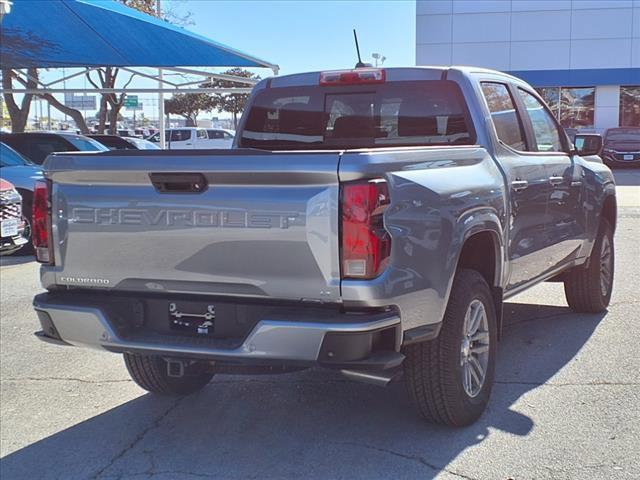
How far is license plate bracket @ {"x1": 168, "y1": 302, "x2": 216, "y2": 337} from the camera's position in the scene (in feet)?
11.9

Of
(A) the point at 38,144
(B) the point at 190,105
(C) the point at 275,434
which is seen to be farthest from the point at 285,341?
(B) the point at 190,105

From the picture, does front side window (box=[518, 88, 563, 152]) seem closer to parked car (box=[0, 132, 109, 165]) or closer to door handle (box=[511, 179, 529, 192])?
door handle (box=[511, 179, 529, 192])

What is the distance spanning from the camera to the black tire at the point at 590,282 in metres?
6.38

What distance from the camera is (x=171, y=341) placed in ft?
12.0

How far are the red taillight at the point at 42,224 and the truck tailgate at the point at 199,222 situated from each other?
66mm

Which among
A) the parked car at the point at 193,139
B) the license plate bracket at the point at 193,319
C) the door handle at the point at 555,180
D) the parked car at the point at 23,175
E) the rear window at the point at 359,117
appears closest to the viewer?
the license plate bracket at the point at 193,319

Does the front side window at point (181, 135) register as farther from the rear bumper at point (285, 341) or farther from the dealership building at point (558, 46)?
the rear bumper at point (285, 341)

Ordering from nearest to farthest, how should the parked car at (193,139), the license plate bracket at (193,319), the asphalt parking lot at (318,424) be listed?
the license plate bracket at (193,319)
the asphalt parking lot at (318,424)
the parked car at (193,139)

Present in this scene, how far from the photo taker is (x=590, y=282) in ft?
21.0

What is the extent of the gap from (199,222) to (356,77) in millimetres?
1992

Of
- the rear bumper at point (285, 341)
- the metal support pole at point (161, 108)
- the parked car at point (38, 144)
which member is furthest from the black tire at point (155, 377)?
the metal support pole at point (161, 108)

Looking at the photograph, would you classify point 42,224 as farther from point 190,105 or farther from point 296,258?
point 190,105

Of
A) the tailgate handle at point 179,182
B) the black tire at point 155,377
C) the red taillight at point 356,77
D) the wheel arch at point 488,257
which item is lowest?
the black tire at point 155,377

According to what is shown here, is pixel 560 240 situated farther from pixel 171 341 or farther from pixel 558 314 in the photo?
pixel 171 341
